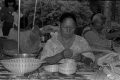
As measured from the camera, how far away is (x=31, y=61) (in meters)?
1.60

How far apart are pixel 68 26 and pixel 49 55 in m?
0.36

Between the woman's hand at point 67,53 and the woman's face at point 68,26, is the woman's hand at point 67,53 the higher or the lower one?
A: the lower one

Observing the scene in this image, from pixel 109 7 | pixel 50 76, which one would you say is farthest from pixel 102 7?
pixel 50 76

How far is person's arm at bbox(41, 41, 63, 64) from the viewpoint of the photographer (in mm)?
1944

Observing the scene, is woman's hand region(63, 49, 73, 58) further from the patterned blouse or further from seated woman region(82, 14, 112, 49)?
seated woman region(82, 14, 112, 49)

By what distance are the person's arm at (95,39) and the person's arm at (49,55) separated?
4.05 feet

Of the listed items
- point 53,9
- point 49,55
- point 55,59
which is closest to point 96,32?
point 49,55

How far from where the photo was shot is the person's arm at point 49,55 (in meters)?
1.94

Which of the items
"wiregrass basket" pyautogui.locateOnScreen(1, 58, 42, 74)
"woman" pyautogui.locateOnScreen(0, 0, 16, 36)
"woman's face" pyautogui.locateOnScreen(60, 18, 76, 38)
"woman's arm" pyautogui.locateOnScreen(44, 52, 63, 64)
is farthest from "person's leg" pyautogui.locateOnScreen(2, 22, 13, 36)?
"wiregrass basket" pyautogui.locateOnScreen(1, 58, 42, 74)

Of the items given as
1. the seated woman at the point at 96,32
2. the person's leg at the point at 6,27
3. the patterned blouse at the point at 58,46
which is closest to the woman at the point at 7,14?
the person's leg at the point at 6,27

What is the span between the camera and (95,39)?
335cm

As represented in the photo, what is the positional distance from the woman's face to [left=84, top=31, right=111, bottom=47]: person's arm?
3.93 ft

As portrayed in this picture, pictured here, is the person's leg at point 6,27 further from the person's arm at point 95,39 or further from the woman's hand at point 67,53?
the woman's hand at point 67,53

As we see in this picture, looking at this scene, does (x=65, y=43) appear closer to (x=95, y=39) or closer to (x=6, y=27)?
(x=95, y=39)
